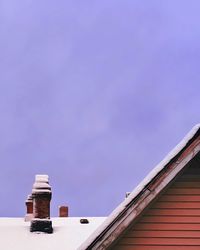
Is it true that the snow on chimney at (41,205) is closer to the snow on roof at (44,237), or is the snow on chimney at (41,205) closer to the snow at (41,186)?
the snow at (41,186)

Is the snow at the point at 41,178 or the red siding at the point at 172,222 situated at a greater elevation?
the snow at the point at 41,178

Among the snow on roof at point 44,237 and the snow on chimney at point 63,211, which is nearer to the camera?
the snow on roof at point 44,237

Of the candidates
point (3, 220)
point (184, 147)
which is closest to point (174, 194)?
point (184, 147)

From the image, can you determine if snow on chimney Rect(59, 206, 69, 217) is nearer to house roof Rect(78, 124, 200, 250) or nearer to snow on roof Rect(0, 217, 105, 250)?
snow on roof Rect(0, 217, 105, 250)

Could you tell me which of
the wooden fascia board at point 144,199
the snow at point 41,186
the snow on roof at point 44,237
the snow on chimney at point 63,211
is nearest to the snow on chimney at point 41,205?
the snow at point 41,186

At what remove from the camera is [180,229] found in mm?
8555

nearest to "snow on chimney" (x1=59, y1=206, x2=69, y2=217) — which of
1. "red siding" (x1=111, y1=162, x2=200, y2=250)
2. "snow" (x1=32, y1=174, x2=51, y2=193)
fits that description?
"snow" (x1=32, y1=174, x2=51, y2=193)

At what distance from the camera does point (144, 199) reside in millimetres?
8172

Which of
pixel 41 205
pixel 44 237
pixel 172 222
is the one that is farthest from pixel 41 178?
pixel 172 222

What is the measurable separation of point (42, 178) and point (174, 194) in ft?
27.9

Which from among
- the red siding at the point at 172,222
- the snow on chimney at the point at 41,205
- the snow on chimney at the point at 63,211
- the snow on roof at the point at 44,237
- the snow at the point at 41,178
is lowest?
the red siding at the point at 172,222

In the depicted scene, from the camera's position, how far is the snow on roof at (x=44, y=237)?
46.2 ft

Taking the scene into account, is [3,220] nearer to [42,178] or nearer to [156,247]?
[42,178]

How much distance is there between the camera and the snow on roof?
46.2 feet
